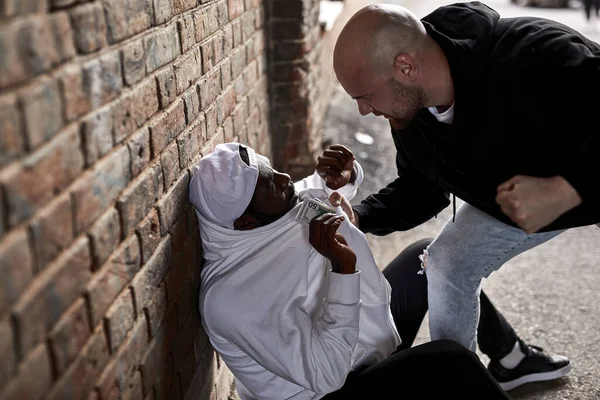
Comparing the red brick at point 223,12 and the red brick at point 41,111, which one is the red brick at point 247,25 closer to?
the red brick at point 223,12

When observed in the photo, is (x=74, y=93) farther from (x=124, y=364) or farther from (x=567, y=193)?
(x=567, y=193)

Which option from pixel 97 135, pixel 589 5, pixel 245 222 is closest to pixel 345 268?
pixel 245 222

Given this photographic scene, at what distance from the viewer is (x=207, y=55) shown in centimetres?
239

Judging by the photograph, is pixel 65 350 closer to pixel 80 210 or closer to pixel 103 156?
pixel 80 210

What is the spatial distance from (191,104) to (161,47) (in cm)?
33

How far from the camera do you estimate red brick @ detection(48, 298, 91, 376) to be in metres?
1.23

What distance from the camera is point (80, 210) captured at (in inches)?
51.7

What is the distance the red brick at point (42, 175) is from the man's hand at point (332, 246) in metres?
0.83

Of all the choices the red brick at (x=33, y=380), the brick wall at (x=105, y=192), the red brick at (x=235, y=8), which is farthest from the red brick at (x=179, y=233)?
the red brick at (x=235, y=8)

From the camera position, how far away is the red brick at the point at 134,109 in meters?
1.51

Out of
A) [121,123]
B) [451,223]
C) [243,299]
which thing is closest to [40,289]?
[121,123]

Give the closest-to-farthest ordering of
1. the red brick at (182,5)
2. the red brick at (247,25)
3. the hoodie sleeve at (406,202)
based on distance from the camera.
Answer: the red brick at (182,5) → the hoodie sleeve at (406,202) → the red brick at (247,25)

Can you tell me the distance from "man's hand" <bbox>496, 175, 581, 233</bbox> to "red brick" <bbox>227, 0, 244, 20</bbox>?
142 centimetres

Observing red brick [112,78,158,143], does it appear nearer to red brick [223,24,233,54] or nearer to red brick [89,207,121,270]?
red brick [89,207,121,270]
